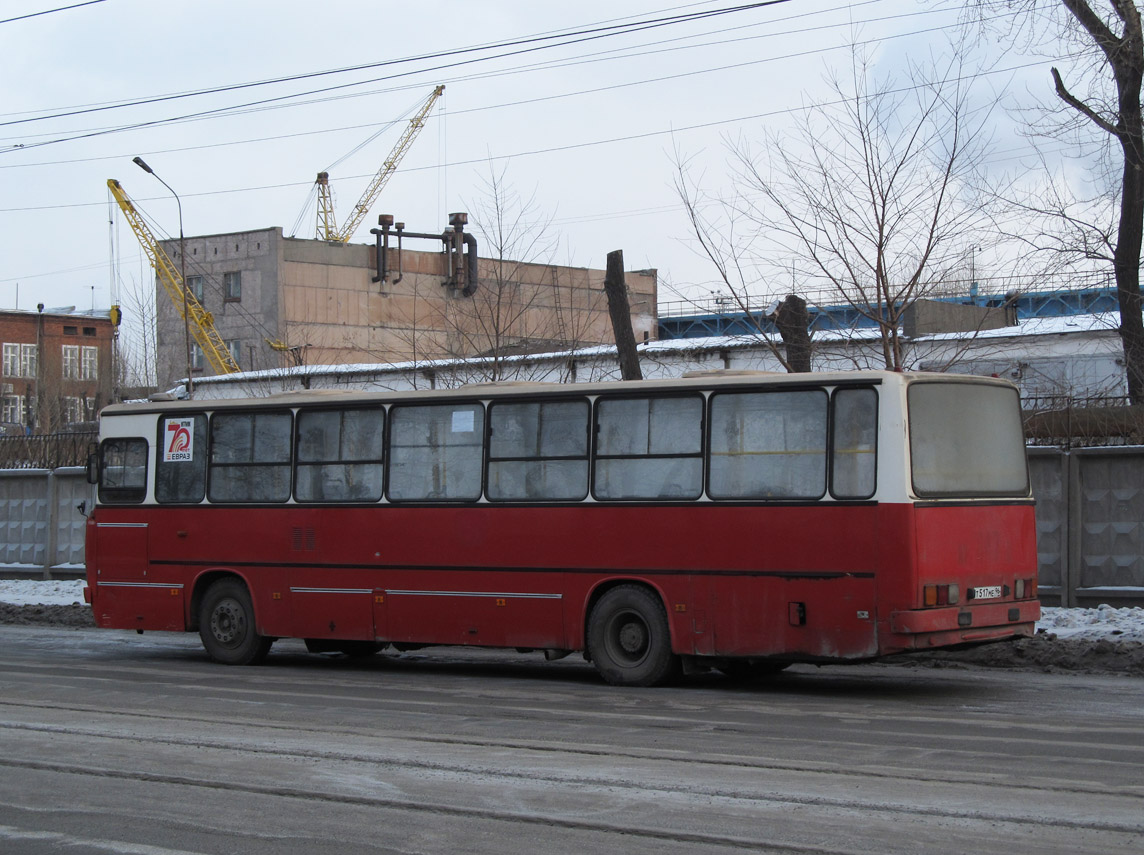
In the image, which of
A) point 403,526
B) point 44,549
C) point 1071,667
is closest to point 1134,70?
point 1071,667

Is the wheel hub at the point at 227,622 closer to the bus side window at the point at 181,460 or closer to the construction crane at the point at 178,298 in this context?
the bus side window at the point at 181,460

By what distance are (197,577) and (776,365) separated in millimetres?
21641

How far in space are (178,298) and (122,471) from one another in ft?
214

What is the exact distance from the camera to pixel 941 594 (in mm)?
11875

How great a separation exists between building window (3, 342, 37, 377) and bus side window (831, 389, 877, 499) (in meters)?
102

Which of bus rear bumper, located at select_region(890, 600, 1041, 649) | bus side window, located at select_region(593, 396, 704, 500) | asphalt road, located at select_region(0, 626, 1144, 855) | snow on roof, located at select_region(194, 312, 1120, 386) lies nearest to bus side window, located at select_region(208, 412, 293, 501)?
asphalt road, located at select_region(0, 626, 1144, 855)

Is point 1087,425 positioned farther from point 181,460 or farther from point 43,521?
point 43,521

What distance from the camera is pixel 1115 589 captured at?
1688cm

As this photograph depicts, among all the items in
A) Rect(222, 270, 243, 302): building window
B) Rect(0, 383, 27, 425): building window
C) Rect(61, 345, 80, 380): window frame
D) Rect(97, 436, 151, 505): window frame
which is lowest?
Rect(97, 436, 151, 505): window frame

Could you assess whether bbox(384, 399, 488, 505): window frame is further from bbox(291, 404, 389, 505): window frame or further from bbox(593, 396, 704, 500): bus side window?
bbox(593, 396, 704, 500): bus side window

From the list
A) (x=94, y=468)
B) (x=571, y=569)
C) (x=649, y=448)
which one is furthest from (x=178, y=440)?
(x=649, y=448)

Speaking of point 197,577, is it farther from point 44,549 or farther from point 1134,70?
point 1134,70

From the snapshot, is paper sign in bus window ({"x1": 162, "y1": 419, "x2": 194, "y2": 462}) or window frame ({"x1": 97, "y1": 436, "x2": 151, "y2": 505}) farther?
window frame ({"x1": 97, "y1": 436, "x2": 151, "y2": 505})

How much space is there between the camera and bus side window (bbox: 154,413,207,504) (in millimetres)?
16266
